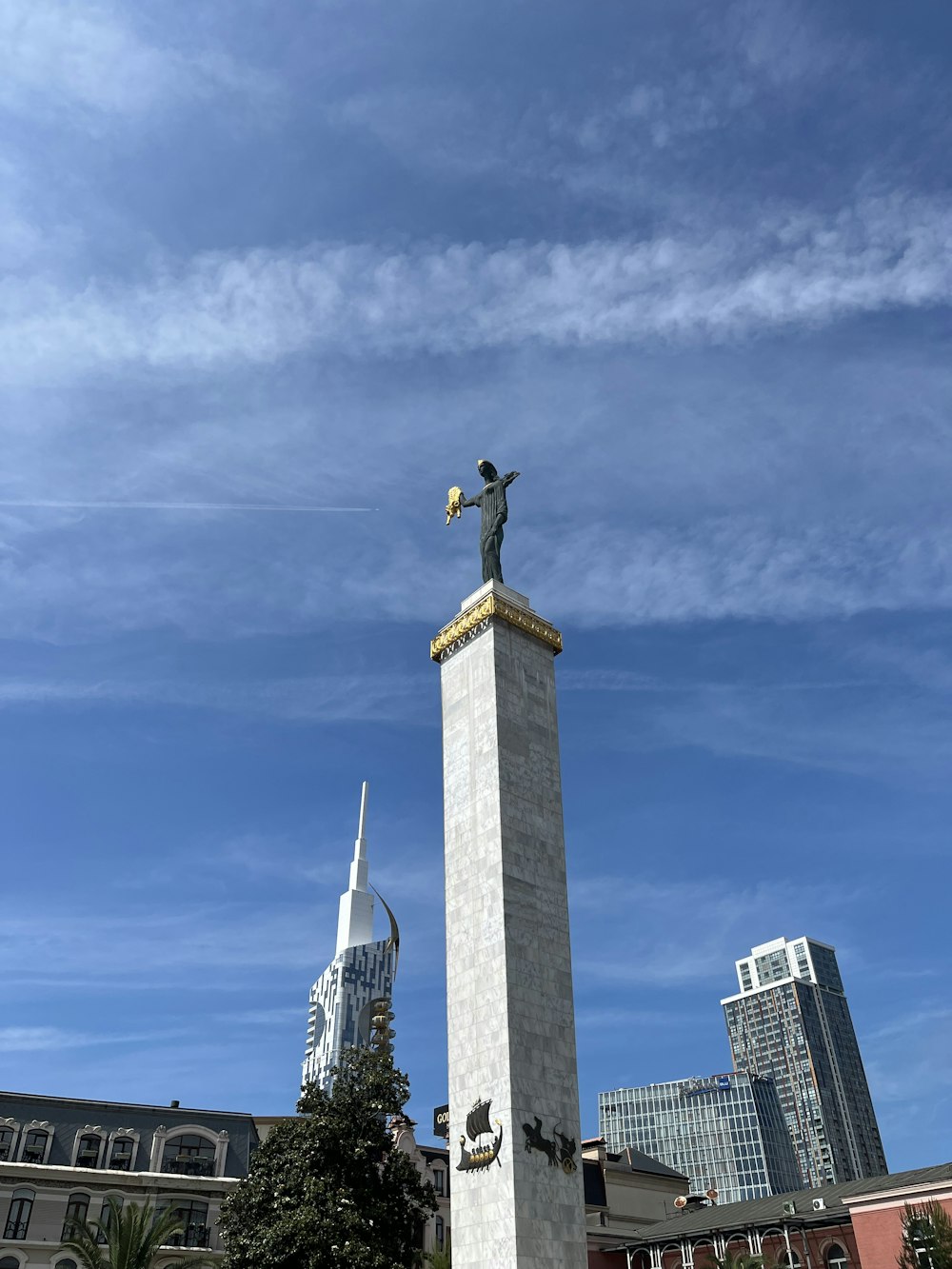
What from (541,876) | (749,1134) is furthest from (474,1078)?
(749,1134)

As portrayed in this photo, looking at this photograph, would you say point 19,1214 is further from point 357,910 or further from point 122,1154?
point 357,910

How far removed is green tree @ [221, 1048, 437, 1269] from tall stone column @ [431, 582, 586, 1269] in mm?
4773

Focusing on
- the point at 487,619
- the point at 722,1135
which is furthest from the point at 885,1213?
the point at 722,1135

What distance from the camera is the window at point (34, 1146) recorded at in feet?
189

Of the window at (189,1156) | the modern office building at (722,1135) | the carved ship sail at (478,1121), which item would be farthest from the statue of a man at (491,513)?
the modern office building at (722,1135)

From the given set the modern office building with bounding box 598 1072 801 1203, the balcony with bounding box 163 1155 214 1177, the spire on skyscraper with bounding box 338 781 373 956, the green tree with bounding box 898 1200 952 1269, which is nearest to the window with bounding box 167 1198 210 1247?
the balcony with bounding box 163 1155 214 1177

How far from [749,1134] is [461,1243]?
13375 centimetres

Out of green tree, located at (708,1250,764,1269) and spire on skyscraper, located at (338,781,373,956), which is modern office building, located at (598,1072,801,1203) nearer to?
spire on skyscraper, located at (338,781,373,956)

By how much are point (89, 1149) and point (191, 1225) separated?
23.6ft

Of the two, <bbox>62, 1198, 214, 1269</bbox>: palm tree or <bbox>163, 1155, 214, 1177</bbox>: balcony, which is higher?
<bbox>163, 1155, 214, 1177</bbox>: balcony

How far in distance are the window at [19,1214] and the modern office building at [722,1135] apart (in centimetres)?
11784

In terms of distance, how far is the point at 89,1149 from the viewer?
195ft

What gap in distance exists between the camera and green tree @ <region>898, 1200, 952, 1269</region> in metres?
38.4

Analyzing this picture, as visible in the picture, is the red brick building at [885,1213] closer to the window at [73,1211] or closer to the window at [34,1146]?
the window at [73,1211]
